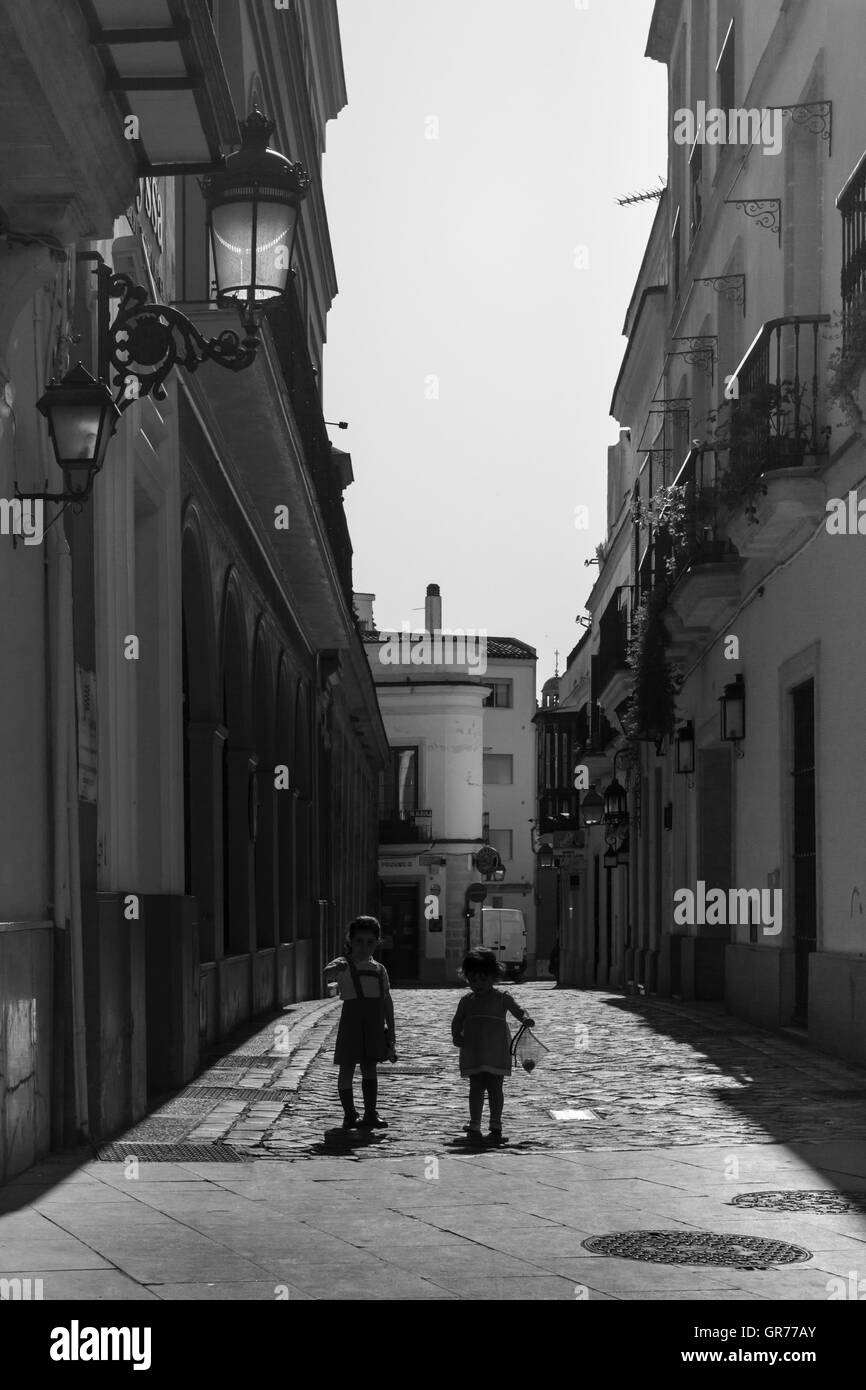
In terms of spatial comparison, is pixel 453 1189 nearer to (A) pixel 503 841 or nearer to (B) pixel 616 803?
(B) pixel 616 803

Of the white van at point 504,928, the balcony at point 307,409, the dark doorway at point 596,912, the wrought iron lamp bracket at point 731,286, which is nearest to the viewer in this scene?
the balcony at point 307,409

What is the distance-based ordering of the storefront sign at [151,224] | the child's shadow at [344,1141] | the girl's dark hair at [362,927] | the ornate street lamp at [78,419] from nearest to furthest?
the ornate street lamp at [78,419]
the child's shadow at [344,1141]
the girl's dark hair at [362,927]
the storefront sign at [151,224]

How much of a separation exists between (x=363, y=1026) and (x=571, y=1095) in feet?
7.48

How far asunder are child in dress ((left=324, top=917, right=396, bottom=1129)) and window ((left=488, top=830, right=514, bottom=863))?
53.2 m

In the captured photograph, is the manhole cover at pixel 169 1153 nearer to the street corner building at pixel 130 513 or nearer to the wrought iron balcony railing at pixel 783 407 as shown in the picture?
the street corner building at pixel 130 513

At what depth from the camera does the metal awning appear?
6969mm

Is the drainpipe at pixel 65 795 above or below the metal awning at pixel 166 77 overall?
below

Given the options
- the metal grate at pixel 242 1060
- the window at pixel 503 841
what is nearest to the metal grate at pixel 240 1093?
the metal grate at pixel 242 1060

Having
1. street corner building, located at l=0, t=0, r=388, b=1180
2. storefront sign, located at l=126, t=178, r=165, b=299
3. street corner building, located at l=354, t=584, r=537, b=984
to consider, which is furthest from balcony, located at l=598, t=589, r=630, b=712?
street corner building, located at l=354, t=584, r=537, b=984

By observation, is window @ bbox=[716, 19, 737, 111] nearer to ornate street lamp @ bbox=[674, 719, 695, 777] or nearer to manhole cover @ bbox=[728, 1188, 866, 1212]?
ornate street lamp @ bbox=[674, 719, 695, 777]

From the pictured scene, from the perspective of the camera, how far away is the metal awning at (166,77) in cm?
697

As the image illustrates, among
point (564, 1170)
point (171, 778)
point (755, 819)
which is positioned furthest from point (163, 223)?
point (755, 819)

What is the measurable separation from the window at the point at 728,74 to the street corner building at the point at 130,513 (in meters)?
4.60
